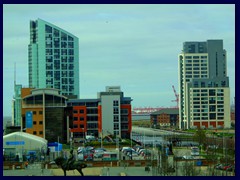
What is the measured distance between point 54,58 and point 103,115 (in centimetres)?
973

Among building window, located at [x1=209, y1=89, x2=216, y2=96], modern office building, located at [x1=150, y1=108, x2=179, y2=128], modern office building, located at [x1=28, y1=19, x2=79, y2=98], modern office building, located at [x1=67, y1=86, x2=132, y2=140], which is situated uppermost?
modern office building, located at [x1=28, y1=19, x2=79, y2=98]

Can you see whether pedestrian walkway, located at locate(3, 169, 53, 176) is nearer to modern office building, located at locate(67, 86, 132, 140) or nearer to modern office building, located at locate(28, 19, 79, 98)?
modern office building, located at locate(67, 86, 132, 140)

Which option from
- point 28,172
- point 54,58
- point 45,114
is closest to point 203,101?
point 54,58

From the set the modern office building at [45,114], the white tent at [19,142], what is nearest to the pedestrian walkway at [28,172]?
the white tent at [19,142]

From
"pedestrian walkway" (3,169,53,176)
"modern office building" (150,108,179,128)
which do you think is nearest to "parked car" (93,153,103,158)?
"pedestrian walkway" (3,169,53,176)

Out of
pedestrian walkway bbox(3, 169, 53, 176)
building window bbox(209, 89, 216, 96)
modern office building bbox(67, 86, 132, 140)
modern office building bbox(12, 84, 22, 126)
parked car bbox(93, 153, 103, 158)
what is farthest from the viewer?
building window bbox(209, 89, 216, 96)

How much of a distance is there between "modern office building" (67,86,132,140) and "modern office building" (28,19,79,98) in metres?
8.51

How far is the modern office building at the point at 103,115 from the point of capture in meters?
15.1

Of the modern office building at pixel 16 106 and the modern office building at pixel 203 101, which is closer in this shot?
the modern office building at pixel 16 106

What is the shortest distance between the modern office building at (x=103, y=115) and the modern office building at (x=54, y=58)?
8.51 m

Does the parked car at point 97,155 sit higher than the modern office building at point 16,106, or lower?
lower

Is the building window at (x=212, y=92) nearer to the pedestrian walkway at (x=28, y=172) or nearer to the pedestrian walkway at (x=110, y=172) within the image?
the pedestrian walkway at (x=110, y=172)

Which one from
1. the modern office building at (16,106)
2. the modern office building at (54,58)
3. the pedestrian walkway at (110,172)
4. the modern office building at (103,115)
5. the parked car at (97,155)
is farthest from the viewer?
the modern office building at (54,58)

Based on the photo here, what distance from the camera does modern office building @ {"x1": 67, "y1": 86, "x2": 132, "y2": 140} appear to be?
49.5ft
